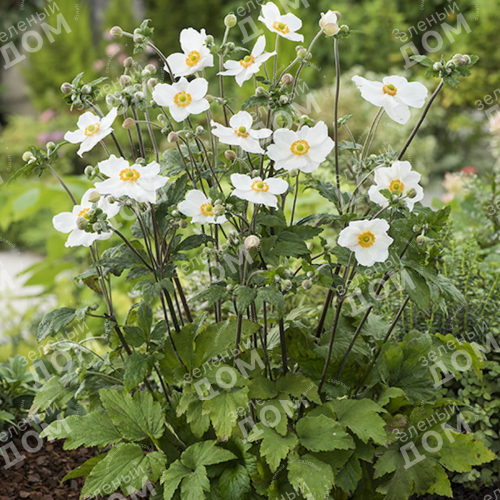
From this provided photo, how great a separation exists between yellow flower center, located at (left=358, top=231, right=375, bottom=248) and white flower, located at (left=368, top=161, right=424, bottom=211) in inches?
3.7

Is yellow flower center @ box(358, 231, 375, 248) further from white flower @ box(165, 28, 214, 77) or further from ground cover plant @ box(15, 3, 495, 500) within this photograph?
white flower @ box(165, 28, 214, 77)

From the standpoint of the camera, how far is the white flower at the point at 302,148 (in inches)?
44.0

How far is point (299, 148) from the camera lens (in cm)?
112

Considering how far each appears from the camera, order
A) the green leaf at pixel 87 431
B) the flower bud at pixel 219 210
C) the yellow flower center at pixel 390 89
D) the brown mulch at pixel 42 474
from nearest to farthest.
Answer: the flower bud at pixel 219 210 < the yellow flower center at pixel 390 89 < the green leaf at pixel 87 431 < the brown mulch at pixel 42 474

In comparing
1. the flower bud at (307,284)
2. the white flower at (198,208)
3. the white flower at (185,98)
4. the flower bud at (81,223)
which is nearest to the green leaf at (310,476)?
the flower bud at (307,284)

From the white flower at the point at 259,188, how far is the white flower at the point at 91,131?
0.93 ft

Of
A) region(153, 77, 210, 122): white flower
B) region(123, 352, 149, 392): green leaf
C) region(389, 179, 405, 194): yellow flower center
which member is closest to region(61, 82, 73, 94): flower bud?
region(153, 77, 210, 122): white flower

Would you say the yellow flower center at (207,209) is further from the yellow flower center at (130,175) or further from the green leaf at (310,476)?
the green leaf at (310,476)

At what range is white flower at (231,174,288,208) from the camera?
106 cm

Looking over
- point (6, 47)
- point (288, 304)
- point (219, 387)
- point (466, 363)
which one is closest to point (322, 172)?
point (288, 304)

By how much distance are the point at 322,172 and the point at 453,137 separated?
4.62 m

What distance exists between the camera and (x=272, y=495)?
4.09ft

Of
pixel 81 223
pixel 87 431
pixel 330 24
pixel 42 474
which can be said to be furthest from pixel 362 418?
pixel 42 474

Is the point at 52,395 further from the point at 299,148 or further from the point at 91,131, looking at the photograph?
the point at 299,148
